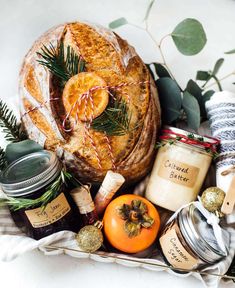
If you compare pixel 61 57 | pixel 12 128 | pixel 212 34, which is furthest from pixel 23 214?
pixel 212 34

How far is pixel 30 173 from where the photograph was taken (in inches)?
40.7

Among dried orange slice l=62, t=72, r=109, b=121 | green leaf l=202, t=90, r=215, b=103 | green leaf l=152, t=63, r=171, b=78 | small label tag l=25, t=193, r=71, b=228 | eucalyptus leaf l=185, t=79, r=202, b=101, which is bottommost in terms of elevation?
small label tag l=25, t=193, r=71, b=228

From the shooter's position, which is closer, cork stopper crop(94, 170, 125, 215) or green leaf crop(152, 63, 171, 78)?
cork stopper crop(94, 170, 125, 215)

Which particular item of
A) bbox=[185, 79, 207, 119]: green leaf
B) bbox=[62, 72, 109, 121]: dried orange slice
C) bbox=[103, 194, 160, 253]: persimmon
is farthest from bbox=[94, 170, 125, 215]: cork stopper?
bbox=[185, 79, 207, 119]: green leaf

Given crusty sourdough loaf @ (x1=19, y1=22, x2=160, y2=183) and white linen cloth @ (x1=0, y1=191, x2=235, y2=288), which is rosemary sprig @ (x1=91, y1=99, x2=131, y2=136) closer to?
crusty sourdough loaf @ (x1=19, y1=22, x2=160, y2=183)

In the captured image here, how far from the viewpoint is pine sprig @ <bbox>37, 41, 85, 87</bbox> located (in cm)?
107

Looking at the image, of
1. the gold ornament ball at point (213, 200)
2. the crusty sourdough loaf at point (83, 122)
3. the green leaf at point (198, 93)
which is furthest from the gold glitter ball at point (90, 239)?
the green leaf at point (198, 93)

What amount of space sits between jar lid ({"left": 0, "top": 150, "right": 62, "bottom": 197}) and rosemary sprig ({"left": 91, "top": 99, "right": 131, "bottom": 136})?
12 cm

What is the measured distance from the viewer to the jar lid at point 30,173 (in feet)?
3.27

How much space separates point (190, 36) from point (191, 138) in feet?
0.82

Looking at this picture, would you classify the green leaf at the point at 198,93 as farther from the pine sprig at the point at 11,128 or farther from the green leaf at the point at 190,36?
the pine sprig at the point at 11,128

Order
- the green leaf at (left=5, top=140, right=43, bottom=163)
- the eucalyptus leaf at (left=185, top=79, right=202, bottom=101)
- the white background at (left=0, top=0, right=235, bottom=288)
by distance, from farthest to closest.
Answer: the white background at (left=0, top=0, right=235, bottom=288) < the eucalyptus leaf at (left=185, top=79, right=202, bottom=101) < the green leaf at (left=5, top=140, right=43, bottom=163)

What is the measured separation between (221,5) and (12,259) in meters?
0.86

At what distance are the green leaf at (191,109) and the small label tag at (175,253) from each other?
0.80ft
